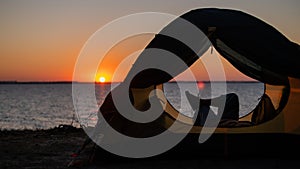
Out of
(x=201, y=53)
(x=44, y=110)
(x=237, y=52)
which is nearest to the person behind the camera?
(x=237, y=52)

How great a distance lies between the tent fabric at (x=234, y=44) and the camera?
6996 millimetres

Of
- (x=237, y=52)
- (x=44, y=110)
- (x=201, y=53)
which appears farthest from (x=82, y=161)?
(x=44, y=110)

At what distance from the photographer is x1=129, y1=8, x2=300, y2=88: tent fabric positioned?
700 centimetres

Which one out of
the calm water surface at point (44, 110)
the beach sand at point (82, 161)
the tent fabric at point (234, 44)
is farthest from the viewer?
the calm water surface at point (44, 110)

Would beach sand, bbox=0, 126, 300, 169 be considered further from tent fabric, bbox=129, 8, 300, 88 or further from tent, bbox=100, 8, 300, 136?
tent fabric, bbox=129, 8, 300, 88

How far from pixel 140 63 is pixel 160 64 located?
36cm

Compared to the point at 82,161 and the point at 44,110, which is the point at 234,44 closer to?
the point at 82,161

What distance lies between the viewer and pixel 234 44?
726 cm

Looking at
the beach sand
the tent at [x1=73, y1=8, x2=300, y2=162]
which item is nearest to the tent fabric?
the tent at [x1=73, y1=8, x2=300, y2=162]

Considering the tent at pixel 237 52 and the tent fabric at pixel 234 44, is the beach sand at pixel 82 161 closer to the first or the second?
the tent at pixel 237 52

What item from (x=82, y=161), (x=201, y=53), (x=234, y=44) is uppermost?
(x=234, y=44)

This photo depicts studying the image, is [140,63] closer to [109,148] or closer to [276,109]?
[109,148]

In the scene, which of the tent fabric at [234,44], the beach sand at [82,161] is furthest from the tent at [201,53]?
the beach sand at [82,161]

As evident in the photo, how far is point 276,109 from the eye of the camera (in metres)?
7.88
